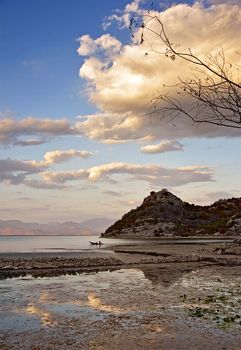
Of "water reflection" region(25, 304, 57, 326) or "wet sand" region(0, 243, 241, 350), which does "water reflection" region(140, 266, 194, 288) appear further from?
"water reflection" region(25, 304, 57, 326)

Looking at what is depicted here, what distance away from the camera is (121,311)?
19719mm

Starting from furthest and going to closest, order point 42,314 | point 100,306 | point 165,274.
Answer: point 165,274, point 100,306, point 42,314

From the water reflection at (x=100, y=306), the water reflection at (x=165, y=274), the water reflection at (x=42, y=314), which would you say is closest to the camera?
the water reflection at (x=42, y=314)

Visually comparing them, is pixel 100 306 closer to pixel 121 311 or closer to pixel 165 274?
pixel 121 311

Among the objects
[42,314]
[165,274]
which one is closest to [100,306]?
[42,314]

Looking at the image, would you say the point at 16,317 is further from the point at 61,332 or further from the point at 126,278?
the point at 126,278

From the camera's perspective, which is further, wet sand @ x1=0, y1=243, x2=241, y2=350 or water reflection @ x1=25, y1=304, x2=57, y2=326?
water reflection @ x1=25, y1=304, x2=57, y2=326

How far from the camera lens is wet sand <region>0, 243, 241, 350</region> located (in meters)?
14.7

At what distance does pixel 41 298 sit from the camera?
75.0 feet

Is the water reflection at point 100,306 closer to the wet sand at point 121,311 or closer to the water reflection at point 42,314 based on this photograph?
the wet sand at point 121,311

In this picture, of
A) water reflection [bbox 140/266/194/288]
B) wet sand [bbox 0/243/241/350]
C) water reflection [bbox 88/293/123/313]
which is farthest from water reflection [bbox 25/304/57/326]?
water reflection [bbox 140/266/194/288]

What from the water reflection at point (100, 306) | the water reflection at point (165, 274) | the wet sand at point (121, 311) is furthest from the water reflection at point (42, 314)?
the water reflection at point (165, 274)

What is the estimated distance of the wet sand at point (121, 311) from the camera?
48.2 ft

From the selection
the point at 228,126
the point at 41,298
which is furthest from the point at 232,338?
the point at 41,298
